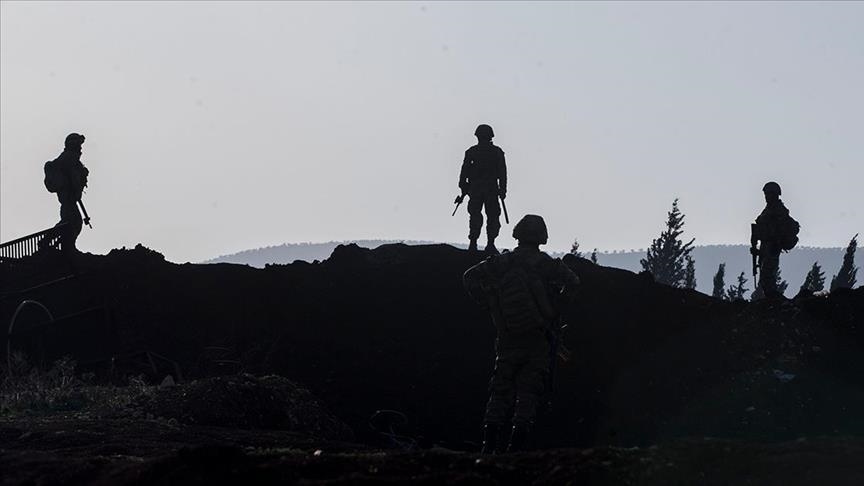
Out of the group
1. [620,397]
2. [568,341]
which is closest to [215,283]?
[568,341]

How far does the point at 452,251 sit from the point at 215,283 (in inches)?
165

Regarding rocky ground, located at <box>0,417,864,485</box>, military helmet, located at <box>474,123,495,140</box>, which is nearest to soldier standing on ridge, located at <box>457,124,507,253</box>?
military helmet, located at <box>474,123,495,140</box>

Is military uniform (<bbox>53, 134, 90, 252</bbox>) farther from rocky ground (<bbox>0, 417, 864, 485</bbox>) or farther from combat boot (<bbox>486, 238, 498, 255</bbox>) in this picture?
rocky ground (<bbox>0, 417, 864, 485</bbox>)

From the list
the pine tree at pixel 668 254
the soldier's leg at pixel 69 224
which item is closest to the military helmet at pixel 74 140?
the soldier's leg at pixel 69 224

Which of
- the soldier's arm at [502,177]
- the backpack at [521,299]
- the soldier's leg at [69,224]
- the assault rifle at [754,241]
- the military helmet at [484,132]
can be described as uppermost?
the military helmet at [484,132]

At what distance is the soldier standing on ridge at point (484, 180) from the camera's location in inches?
898

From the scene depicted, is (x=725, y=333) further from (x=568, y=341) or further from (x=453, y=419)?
(x=453, y=419)

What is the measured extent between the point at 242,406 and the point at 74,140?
825 centimetres

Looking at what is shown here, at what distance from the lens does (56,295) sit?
23.0m

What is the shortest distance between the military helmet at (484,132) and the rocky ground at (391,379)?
2.49m

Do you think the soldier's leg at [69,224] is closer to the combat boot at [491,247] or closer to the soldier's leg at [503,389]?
the combat boot at [491,247]

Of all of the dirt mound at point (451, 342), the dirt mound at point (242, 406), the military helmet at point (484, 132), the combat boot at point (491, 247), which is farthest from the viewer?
the combat boot at point (491, 247)

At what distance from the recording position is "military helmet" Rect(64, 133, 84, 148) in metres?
22.9

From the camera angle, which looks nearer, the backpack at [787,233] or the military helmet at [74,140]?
the backpack at [787,233]
